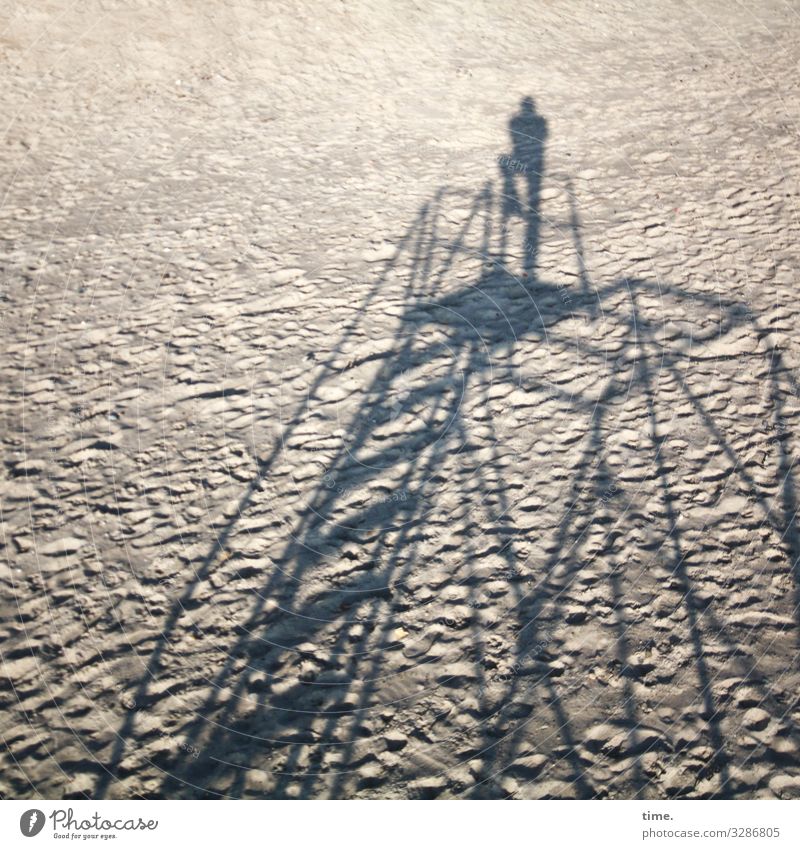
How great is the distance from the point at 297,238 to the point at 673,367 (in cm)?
469

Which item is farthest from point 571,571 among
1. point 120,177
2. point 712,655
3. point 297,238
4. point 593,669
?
point 120,177

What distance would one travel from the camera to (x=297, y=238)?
8.68m
